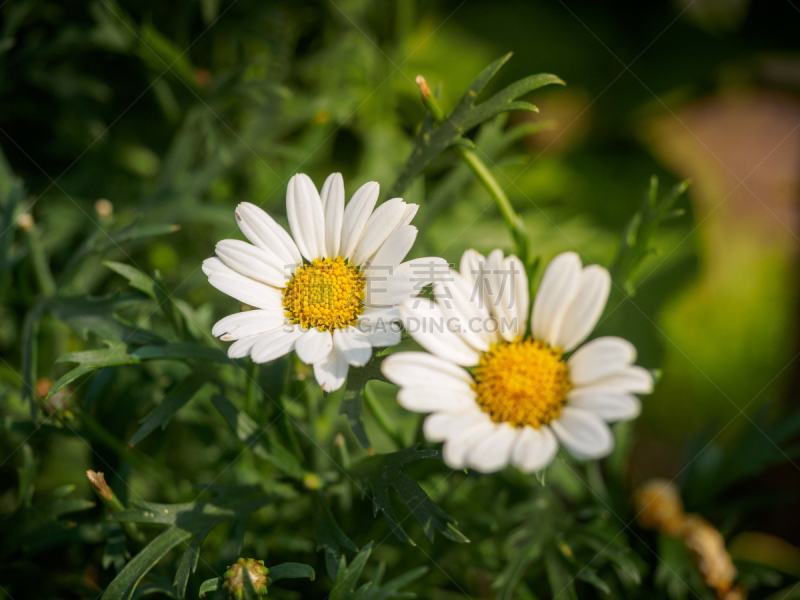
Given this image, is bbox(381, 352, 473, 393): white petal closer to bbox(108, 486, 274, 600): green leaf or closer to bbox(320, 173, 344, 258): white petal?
bbox(320, 173, 344, 258): white petal

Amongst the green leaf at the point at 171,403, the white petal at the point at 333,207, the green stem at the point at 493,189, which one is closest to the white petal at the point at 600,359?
the green stem at the point at 493,189

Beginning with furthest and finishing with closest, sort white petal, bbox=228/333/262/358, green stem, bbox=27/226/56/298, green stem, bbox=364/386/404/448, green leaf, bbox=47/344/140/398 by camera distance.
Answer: green stem, bbox=27/226/56/298, green stem, bbox=364/386/404/448, green leaf, bbox=47/344/140/398, white petal, bbox=228/333/262/358

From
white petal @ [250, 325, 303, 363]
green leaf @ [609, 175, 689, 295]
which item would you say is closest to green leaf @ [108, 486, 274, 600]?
white petal @ [250, 325, 303, 363]

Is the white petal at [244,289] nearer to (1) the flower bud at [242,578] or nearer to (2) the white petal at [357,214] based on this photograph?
(2) the white petal at [357,214]

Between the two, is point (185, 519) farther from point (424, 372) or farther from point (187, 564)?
point (424, 372)

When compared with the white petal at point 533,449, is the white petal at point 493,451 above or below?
below

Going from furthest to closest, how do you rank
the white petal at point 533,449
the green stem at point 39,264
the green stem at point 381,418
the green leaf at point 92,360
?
the green stem at point 39,264, the green stem at point 381,418, the green leaf at point 92,360, the white petal at point 533,449

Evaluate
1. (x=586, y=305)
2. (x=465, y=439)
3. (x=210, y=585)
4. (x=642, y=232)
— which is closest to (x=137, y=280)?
(x=210, y=585)
